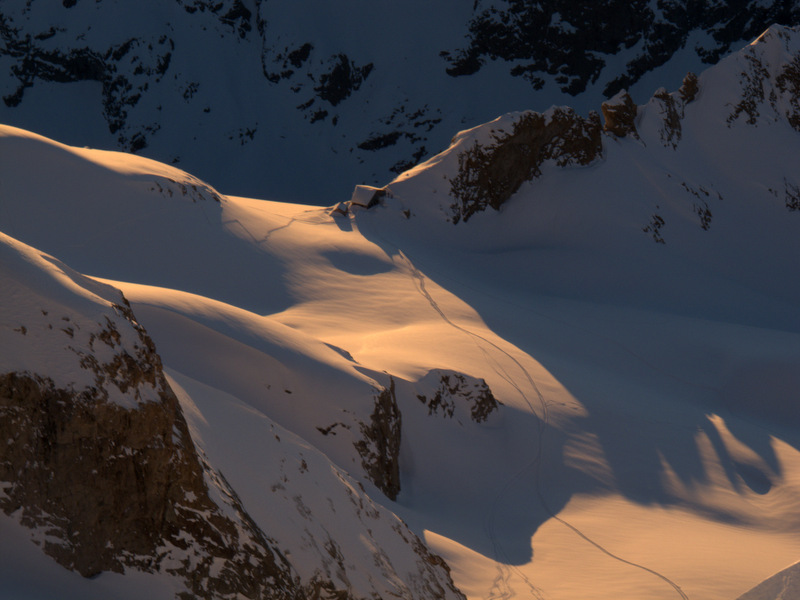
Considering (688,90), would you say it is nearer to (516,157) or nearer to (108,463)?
(516,157)

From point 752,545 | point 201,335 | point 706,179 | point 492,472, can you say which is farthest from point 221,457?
point 706,179

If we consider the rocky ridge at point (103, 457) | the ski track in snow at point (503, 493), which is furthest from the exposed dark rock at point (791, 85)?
the rocky ridge at point (103, 457)

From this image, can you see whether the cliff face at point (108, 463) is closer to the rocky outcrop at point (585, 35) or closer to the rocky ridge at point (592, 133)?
the rocky ridge at point (592, 133)

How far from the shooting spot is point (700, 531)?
994cm

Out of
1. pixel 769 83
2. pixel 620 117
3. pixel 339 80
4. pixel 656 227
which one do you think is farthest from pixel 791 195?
pixel 339 80

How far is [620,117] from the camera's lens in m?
23.3

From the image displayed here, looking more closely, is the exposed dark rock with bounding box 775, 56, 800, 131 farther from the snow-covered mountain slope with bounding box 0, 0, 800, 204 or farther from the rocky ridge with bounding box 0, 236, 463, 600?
the rocky ridge with bounding box 0, 236, 463, 600

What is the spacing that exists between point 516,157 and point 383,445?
1326 centimetres

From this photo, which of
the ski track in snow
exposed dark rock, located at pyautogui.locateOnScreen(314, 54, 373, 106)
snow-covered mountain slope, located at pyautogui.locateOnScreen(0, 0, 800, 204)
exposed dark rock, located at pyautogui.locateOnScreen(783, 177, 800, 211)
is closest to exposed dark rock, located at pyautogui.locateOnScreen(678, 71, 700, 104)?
exposed dark rock, located at pyautogui.locateOnScreen(783, 177, 800, 211)

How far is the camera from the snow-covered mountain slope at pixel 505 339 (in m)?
7.55

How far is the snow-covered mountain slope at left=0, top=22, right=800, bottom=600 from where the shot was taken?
24.8 feet

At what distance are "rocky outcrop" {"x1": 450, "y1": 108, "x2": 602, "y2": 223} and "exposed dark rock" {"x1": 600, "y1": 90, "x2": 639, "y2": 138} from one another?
63.4 inches

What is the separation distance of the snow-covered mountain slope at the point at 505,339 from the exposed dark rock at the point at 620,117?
0.22 ft

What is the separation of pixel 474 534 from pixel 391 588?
13.5 ft
